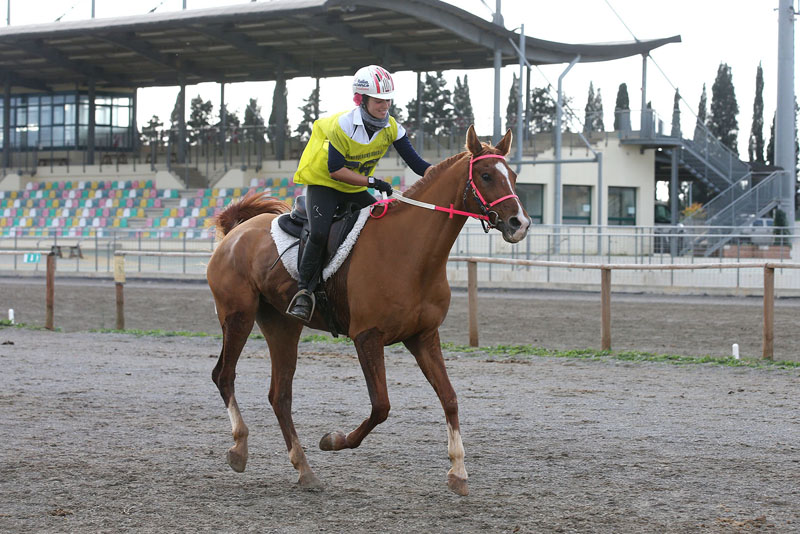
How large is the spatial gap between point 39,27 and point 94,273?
15.5 meters

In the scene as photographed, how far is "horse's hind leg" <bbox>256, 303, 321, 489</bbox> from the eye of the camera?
6.09 m

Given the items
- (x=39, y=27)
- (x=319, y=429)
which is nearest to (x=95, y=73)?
(x=39, y=27)

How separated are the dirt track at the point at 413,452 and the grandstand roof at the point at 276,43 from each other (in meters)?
23.3

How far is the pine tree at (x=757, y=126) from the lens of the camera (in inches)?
2283

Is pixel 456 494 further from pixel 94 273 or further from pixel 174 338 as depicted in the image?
pixel 94 273

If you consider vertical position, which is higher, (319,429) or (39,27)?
(39,27)

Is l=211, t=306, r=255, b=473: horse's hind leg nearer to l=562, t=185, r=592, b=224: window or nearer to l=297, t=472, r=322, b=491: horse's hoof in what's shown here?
l=297, t=472, r=322, b=491: horse's hoof

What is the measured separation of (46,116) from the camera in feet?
161

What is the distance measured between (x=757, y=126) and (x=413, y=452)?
5687cm

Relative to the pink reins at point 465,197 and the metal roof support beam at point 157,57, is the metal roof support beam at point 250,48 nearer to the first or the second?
the metal roof support beam at point 157,57

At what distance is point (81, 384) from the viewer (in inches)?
393

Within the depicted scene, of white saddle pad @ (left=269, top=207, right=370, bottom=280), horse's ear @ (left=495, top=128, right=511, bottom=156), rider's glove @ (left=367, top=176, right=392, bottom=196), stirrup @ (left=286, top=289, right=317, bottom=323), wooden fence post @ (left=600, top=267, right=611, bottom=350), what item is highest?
horse's ear @ (left=495, top=128, right=511, bottom=156)

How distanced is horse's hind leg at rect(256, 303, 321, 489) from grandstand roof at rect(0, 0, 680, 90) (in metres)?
25.8

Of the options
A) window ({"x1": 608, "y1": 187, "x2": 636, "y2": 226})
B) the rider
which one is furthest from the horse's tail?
window ({"x1": 608, "y1": 187, "x2": 636, "y2": 226})
